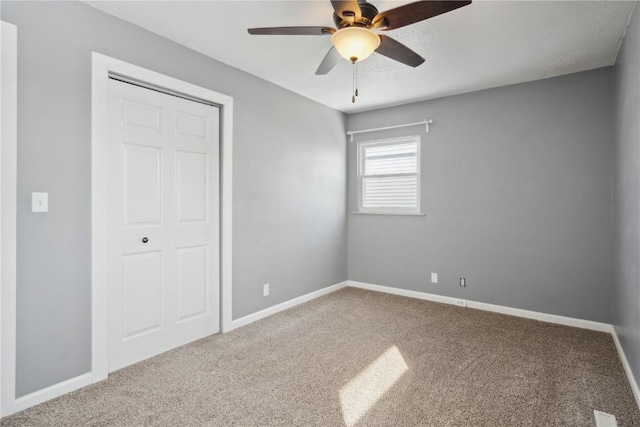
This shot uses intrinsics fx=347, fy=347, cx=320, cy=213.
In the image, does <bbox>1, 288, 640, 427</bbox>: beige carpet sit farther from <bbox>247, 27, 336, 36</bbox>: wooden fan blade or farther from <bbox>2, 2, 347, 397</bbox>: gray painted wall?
<bbox>247, 27, 336, 36</bbox>: wooden fan blade

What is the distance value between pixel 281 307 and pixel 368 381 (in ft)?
5.62

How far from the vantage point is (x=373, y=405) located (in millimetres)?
2104

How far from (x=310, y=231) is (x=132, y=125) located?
2378mm

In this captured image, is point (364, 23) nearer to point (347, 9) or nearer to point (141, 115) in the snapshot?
point (347, 9)

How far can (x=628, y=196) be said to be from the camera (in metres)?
2.46

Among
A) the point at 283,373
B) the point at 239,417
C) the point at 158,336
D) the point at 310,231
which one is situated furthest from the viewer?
the point at 310,231

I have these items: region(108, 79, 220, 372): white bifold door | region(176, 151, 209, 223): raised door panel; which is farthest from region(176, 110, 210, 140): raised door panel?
region(176, 151, 209, 223): raised door panel

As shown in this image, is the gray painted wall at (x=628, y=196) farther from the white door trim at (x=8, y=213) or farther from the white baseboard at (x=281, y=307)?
the white door trim at (x=8, y=213)

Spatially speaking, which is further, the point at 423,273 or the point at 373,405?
the point at 423,273

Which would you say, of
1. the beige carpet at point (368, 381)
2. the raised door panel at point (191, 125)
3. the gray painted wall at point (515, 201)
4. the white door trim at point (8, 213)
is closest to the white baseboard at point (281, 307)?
the beige carpet at point (368, 381)

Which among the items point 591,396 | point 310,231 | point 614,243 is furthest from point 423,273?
point 591,396

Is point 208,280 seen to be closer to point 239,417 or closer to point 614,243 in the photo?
point 239,417

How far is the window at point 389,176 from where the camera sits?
4.52 m

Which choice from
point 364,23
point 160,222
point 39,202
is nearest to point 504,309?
point 364,23
